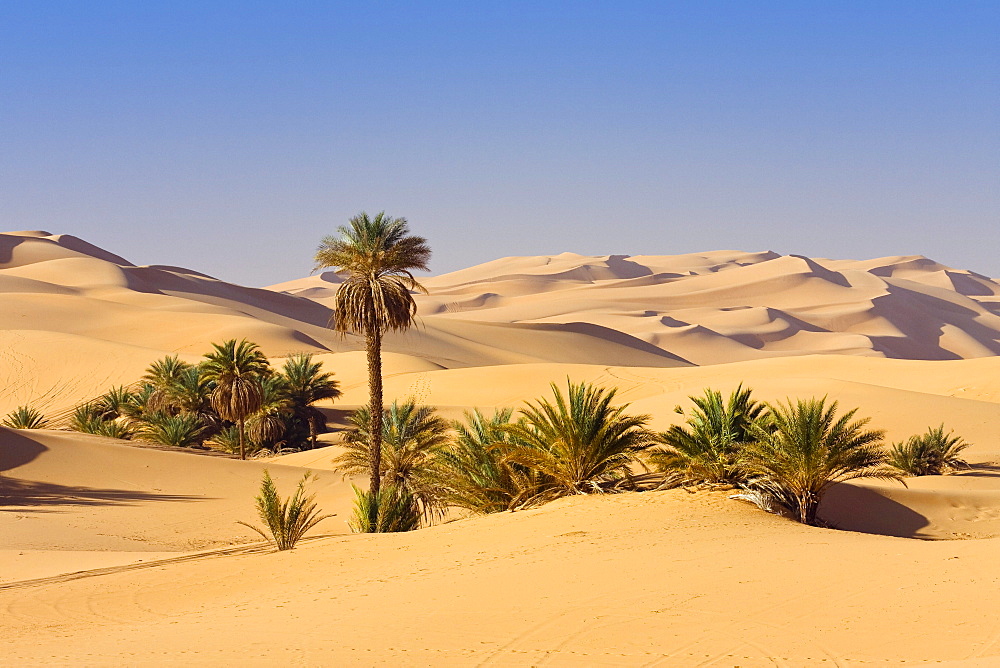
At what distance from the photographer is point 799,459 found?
42.5ft

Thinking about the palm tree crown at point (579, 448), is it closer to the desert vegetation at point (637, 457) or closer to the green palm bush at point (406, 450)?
the desert vegetation at point (637, 457)

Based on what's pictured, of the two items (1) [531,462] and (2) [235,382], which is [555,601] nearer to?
(1) [531,462]

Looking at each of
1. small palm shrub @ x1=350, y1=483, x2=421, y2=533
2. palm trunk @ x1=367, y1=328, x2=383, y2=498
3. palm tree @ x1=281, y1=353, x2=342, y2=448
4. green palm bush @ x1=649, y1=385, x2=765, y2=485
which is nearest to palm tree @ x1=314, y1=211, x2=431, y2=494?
palm trunk @ x1=367, y1=328, x2=383, y2=498

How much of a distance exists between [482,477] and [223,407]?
50.8 feet

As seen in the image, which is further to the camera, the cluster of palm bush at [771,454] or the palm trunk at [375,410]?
the palm trunk at [375,410]

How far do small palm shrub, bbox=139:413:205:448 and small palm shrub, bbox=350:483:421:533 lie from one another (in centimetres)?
1461

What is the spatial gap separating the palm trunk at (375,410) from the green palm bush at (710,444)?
5.35 m

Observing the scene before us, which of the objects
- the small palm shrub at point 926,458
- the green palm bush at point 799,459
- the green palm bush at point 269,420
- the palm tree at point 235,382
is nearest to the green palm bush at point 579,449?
the green palm bush at point 799,459

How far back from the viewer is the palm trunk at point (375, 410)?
17.6 m

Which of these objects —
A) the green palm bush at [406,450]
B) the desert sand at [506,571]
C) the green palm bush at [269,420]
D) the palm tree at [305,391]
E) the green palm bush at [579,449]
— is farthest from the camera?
the palm tree at [305,391]

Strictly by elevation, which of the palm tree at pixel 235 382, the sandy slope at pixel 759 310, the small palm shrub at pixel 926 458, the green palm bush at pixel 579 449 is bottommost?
the small palm shrub at pixel 926 458

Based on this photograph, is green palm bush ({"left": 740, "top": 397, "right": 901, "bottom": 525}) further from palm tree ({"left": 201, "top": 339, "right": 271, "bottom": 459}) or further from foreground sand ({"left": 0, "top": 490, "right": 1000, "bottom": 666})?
palm tree ({"left": 201, "top": 339, "right": 271, "bottom": 459})

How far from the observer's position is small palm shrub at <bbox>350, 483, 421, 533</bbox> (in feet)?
47.9

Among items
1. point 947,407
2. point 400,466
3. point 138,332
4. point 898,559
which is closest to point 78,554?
point 400,466
